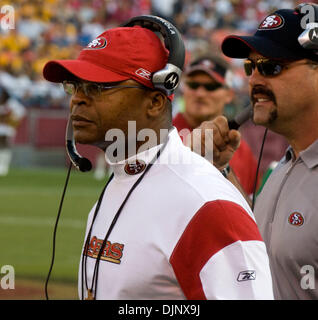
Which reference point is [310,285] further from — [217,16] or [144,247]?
[217,16]

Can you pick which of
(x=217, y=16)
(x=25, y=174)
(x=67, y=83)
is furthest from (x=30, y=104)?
(x=67, y=83)

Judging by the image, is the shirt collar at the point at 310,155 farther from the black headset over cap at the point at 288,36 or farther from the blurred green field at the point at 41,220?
the blurred green field at the point at 41,220

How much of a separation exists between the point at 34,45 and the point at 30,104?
3558mm

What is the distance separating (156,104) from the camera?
96.6 inches

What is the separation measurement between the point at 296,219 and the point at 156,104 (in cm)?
69

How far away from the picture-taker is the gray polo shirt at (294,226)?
2580mm

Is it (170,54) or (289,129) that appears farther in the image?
(289,129)

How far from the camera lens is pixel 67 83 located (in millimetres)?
2492

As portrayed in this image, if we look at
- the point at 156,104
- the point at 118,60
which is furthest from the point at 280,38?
the point at 118,60

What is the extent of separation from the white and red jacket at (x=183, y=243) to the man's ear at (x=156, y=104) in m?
0.17

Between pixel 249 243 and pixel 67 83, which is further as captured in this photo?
pixel 67 83

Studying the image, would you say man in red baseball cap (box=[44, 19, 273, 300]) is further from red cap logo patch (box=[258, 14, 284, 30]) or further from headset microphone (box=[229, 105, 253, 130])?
headset microphone (box=[229, 105, 253, 130])

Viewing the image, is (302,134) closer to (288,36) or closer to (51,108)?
(288,36)

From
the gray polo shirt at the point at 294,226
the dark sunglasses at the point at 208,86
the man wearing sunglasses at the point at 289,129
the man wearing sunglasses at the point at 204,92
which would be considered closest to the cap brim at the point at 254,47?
the man wearing sunglasses at the point at 289,129
